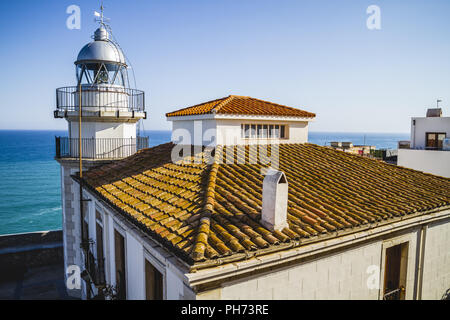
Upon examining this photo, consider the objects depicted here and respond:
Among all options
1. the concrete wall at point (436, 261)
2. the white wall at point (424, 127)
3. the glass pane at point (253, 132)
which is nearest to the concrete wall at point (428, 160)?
the white wall at point (424, 127)

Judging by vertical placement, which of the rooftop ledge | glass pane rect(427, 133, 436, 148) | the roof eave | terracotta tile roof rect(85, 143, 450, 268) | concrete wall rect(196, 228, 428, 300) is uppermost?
the rooftop ledge

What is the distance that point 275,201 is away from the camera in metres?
5.70

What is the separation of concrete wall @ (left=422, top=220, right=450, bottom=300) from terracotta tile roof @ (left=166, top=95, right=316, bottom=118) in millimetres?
5876

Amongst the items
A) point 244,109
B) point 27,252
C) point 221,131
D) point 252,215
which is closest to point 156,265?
point 252,215

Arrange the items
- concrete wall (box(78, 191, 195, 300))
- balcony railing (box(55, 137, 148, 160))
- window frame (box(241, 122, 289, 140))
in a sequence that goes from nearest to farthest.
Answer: concrete wall (box(78, 191, 195, 300))
window frame (box(241, 122, 289, 140))
balcony railing (box(55, 137, 148, 160))

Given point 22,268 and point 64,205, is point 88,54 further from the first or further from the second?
point 22,268

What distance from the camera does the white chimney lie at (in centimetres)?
566

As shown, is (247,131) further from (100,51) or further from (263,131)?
(100,51)

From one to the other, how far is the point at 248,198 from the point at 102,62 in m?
11.1

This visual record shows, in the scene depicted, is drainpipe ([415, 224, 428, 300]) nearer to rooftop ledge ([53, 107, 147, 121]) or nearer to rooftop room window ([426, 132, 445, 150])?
rooftop ledge ([53, 107, 147, 121])

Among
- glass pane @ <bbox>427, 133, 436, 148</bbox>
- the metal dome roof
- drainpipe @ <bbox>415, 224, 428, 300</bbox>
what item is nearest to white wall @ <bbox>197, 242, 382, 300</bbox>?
drainpipe @ <bbox>415, 224, 428, 300</bbox>

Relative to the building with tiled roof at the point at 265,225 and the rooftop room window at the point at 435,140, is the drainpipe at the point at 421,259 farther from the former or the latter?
the rooftop room window at the point at 435,140
